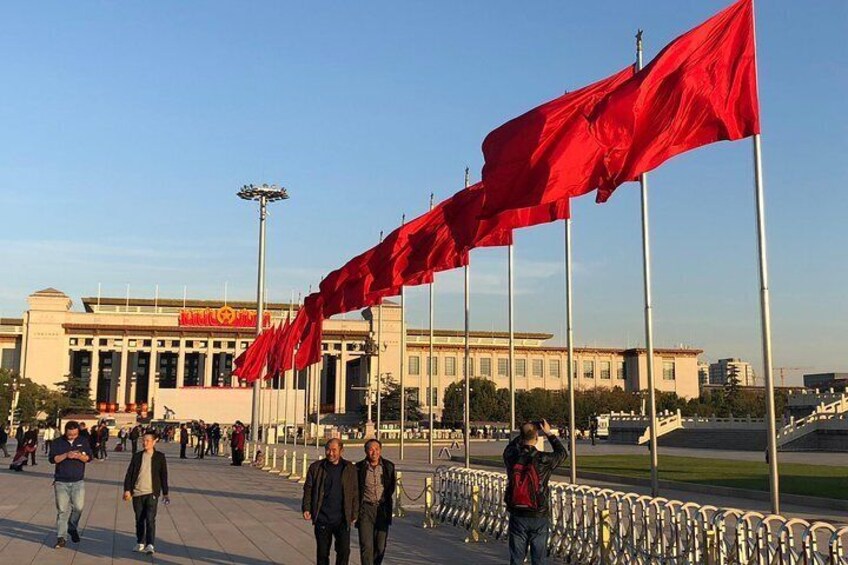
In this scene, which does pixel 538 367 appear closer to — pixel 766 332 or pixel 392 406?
pixel 392 406

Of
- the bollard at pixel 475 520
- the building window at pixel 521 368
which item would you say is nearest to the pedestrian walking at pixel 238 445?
the bollard at pixel 475 520

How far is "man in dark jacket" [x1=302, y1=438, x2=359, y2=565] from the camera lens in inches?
379

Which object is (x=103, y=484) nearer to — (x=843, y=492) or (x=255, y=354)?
(x=255, y=354)

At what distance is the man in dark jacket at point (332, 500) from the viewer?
9.62 m

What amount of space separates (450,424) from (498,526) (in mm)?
90914

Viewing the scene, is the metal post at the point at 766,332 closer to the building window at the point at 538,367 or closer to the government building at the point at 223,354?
the government building at the point at 223,354

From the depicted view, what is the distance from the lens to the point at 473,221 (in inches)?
Answer: 611

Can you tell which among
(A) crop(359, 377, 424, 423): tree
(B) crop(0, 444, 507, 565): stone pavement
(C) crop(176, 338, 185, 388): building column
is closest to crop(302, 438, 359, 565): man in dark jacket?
(B) crop(0, 444, 507, 565): stone pavement

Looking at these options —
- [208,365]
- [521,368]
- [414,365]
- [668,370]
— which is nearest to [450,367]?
[414,365]

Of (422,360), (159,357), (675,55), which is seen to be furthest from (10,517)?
(159,357)

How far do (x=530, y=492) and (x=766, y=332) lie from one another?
10.2 ft

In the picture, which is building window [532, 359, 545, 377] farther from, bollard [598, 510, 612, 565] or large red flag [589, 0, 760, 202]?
large red flag [589, 0, 760, 202]

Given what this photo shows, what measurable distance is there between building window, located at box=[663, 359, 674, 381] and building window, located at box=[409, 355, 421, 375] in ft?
121

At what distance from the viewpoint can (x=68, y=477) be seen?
13.2 m
